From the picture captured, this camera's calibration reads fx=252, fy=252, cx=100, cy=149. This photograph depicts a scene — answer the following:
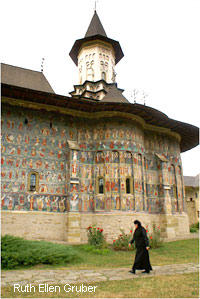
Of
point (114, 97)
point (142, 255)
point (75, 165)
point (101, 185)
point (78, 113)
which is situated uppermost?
point (114, 97)

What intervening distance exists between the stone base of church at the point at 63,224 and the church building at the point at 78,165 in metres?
0.05

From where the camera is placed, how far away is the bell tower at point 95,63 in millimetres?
22602

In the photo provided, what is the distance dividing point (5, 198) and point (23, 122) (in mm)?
4395

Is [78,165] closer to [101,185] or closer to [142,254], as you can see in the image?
[101,185]

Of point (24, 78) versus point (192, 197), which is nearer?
point (24, 78)

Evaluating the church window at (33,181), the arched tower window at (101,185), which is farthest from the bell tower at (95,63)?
the church window at (33,181)

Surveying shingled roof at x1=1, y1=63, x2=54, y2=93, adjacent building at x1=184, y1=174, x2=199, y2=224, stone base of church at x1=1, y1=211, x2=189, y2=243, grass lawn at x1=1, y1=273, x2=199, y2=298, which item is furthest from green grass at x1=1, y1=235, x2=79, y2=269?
adjacent building at x1=184, y1=174, x2=199, y2=224

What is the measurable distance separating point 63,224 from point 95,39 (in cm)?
1699

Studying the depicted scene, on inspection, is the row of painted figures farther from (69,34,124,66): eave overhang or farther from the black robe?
(69,34,124,66): eave overhang

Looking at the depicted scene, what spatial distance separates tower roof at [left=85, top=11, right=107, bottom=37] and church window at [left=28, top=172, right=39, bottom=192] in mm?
16014

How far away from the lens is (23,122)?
47.6 feet

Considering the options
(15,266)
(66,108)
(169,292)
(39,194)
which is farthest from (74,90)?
(169,292)

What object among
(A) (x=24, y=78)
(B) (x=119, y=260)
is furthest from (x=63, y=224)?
(A) (x=24, y=78)

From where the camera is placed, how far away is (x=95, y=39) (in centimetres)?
2306
